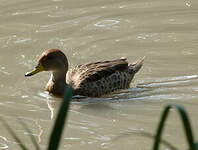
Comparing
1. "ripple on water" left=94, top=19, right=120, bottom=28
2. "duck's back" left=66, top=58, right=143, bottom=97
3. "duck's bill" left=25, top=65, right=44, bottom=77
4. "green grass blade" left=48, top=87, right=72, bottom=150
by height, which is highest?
"green grass blade" left=48, top=87, right=72, bottom=150

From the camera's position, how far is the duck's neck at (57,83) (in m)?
8.05

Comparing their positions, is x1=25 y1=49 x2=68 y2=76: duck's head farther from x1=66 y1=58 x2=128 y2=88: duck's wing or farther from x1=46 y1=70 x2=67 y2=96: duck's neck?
x1=66 y1=58 x2=128 y2=88: duck's wing

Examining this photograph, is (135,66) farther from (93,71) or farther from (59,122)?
(59,122)

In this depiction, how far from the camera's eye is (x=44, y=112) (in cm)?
741

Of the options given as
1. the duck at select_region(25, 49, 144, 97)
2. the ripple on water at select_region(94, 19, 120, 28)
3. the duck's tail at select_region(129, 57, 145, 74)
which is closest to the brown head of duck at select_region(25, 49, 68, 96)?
the duck at select_region(25, 49, 144, 97)

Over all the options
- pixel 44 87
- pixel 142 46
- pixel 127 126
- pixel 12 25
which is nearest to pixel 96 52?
pixel 142 46

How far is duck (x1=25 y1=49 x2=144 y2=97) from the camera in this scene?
802cm

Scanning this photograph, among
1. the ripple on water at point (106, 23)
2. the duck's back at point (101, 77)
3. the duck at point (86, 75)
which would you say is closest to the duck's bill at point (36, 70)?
the duck at point (86, 75)

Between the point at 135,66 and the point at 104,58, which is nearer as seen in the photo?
the point at 135,66

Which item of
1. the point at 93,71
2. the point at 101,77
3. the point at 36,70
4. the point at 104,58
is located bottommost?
the point at 104,58

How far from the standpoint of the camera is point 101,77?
26.7ft

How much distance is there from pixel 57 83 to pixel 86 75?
0.37 meters

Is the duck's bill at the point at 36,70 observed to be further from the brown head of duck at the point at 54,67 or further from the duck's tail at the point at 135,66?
the duck's tail at the point at 135,66

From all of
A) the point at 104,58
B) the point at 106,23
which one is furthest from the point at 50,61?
the point at 106,23
